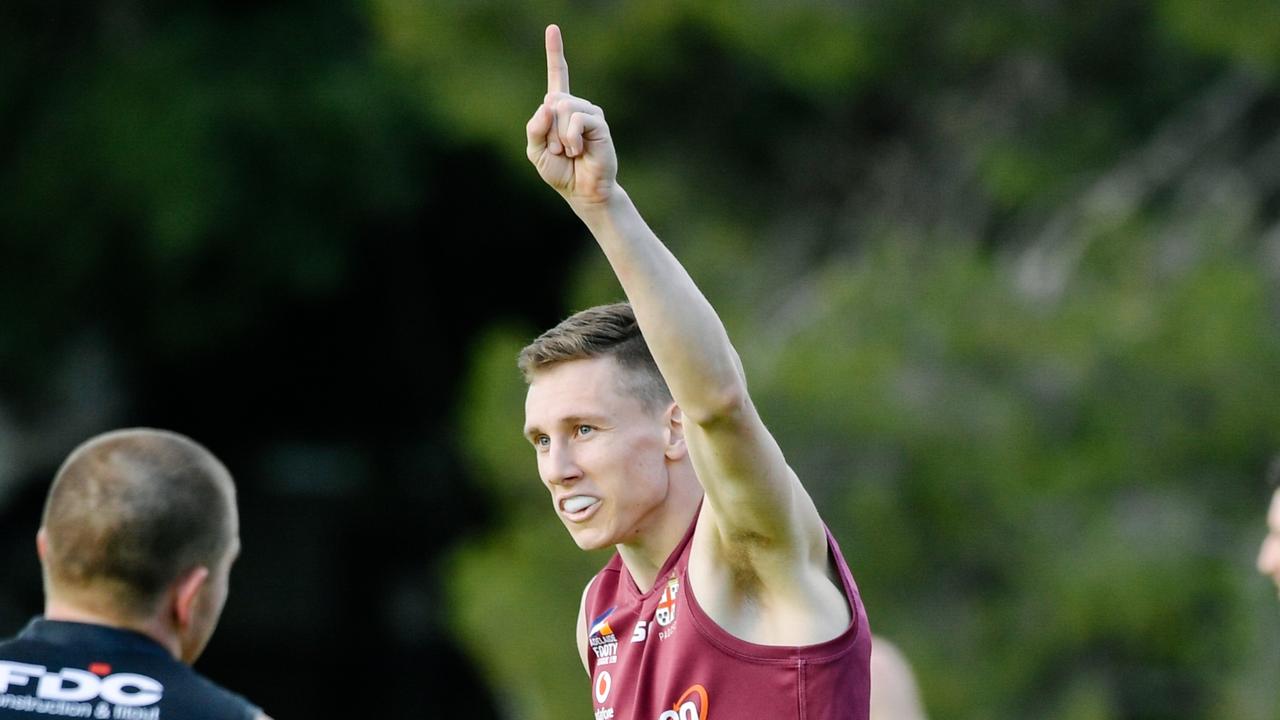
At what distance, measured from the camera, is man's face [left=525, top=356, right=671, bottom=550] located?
3381mm

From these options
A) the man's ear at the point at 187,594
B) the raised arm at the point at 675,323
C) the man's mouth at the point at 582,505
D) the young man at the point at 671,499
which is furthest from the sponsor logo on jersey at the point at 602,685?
the man's ear at the point at 187,594

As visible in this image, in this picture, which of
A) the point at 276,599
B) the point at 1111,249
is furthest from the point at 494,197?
the point at 1111,249

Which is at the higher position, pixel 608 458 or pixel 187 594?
pixel 608 458

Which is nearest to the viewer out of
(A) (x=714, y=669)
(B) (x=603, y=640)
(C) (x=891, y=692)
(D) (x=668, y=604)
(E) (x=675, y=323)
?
(E) (x=675, y=323)

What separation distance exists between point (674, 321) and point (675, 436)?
0.53 metres

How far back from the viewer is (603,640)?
359 centimetres

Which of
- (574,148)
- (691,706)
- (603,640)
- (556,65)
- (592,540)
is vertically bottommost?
(691,706)

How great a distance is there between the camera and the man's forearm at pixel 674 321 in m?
2.96

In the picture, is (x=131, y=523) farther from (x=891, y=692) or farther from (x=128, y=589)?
(x=891, y=692)

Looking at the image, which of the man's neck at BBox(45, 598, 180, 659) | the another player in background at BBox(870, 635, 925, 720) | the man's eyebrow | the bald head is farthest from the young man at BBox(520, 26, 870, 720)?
the another player in background at BBox(870, 635, 925, 720)

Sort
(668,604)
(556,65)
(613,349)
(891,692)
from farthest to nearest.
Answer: (891,692) → (613,349) → (668,604) → (556,65)

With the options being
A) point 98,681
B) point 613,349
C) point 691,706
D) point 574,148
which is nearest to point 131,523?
point 98,681

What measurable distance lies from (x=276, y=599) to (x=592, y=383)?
40.7ft

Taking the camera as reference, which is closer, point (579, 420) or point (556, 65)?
point (556, 65)
